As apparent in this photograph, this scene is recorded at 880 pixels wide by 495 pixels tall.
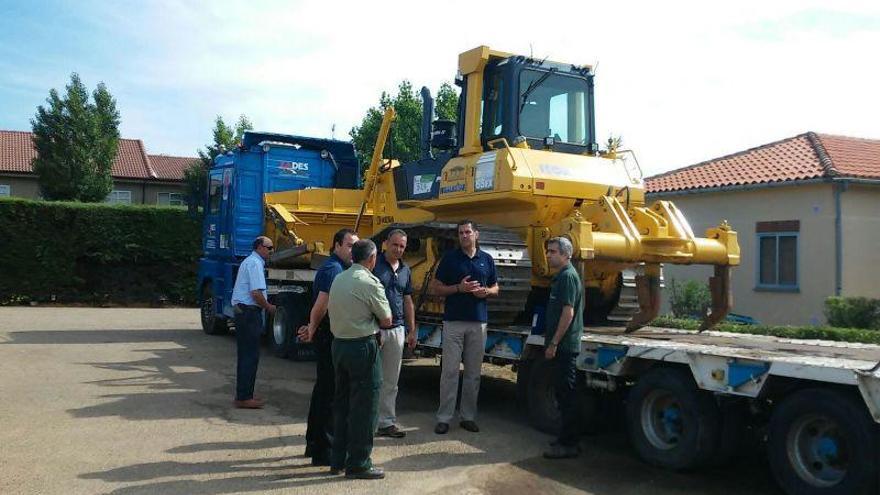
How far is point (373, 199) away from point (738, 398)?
644 centimetres

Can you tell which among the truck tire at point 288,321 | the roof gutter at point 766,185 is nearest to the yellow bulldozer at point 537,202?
the truck tire at point 288,321

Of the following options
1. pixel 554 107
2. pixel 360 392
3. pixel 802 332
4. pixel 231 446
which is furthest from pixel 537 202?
pixel 802 332

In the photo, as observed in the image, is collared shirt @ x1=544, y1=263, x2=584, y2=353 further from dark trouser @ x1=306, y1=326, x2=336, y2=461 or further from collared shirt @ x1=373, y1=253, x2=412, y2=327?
dark trouser @ x1=306, y1=326, x2=336, y2=461

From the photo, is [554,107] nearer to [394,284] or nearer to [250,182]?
[394,284]

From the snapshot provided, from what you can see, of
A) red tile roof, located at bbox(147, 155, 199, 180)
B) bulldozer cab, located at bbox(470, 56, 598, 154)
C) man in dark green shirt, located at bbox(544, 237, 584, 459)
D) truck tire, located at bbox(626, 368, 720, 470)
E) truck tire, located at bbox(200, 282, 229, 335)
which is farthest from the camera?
red tile roof, located at bbox(147, 155, 199, 180)

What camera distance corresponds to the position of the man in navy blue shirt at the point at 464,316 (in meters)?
7.70

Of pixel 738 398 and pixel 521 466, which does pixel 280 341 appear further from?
pixel 738 398

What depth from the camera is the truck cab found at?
14.8m

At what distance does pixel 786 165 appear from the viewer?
18.7 m

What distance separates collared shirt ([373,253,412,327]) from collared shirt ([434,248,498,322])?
51 centimetres

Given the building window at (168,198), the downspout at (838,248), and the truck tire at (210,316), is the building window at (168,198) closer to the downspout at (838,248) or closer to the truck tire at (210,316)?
the truck tire at (210,316)

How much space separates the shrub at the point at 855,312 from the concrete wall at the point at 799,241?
142 cm

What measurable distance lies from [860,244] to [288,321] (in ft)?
38.7

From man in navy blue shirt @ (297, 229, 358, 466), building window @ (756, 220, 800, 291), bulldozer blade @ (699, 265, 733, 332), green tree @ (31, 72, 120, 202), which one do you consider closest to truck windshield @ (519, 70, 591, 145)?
bulldozer blade @ (699, 265, 733, 332)
